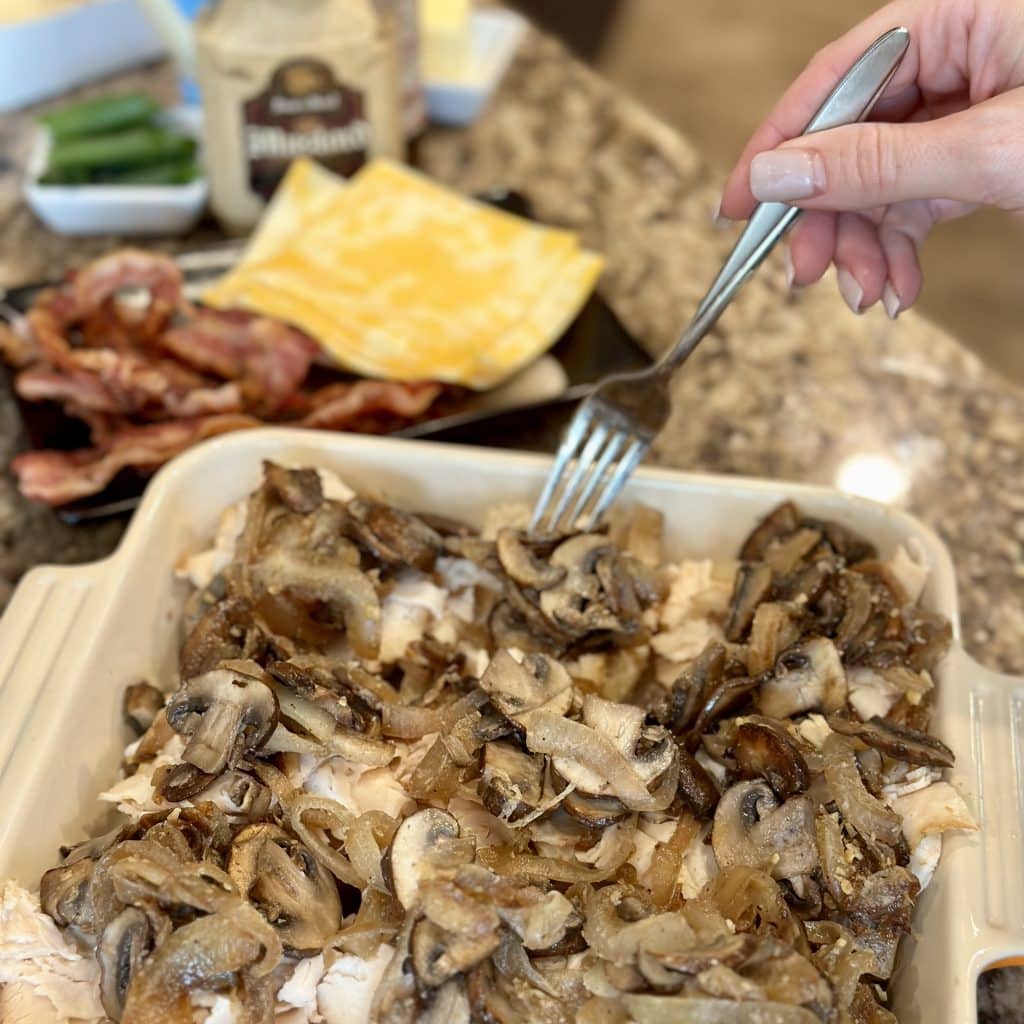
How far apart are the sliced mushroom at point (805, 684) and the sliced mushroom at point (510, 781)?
265mm

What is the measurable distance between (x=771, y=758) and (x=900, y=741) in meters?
0.13

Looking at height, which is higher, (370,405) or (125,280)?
(125,280)

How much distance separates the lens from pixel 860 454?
1.89m

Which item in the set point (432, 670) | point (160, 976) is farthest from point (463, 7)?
point (160, 976)

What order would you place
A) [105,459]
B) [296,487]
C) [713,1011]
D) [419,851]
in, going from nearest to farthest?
[713,1011]
[419,851]
[296,487]
[105,459]

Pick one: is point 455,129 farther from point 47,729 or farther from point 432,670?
point 47,729

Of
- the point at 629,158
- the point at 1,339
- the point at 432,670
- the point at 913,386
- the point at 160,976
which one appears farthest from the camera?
the point at 629,158

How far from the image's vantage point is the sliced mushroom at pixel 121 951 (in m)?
0.93

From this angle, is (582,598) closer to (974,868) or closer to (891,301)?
(974,868)

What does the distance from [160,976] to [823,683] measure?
70 centimetres

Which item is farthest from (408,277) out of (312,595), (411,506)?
(312,595)

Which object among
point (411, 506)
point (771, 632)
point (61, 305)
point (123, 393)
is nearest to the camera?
point (771, 632)

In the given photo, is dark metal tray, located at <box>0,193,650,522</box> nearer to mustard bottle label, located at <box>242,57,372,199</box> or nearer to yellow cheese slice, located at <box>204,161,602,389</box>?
yellow cheese slice, located at <box>204,161,602,389</box>

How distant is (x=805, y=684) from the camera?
1165 mm
